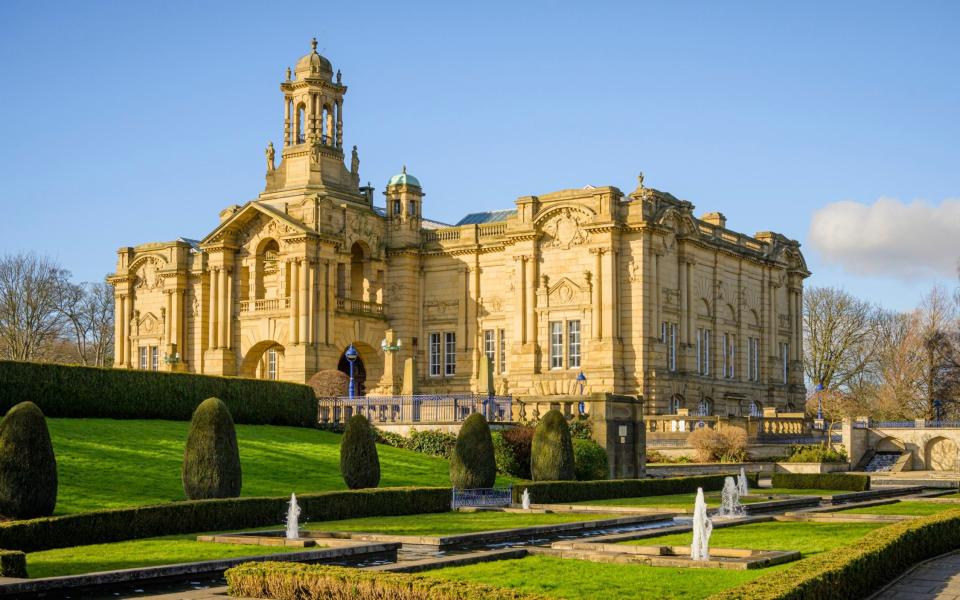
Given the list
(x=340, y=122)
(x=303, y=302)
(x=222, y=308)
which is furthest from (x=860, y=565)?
(x=340, y=122)

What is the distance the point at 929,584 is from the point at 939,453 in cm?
4170

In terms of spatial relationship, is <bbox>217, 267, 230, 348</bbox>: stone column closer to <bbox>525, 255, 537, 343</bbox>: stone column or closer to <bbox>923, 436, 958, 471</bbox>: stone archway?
<bbox>525, 255, 537, 343</bbox>: stone column

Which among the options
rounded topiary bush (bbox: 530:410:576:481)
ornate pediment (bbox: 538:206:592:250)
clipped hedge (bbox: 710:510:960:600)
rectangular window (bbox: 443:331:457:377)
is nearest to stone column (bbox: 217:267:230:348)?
rectangular window (bbox: 443:331:457:377)

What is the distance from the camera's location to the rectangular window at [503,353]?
63.2 meters

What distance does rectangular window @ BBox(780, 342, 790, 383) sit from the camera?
72.4m

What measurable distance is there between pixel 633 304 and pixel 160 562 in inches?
1616

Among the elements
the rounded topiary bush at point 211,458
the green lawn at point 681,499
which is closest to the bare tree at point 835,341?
the green lawn at point 681,499

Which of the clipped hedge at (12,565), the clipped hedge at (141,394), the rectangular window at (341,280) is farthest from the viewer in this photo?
the rectangular window at (341,280)

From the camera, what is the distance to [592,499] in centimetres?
3547

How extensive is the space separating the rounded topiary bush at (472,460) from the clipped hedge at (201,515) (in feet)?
8.59

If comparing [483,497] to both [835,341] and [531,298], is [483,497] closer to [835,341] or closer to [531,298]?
[531,298]

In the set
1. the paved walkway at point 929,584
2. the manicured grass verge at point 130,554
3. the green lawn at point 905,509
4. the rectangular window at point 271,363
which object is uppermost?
the rectangular window at point 271,363

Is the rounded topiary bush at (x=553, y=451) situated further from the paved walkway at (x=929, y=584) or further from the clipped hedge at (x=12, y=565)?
the clipped hedge at (x=12, y=565)

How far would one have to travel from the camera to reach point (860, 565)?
17078mm
